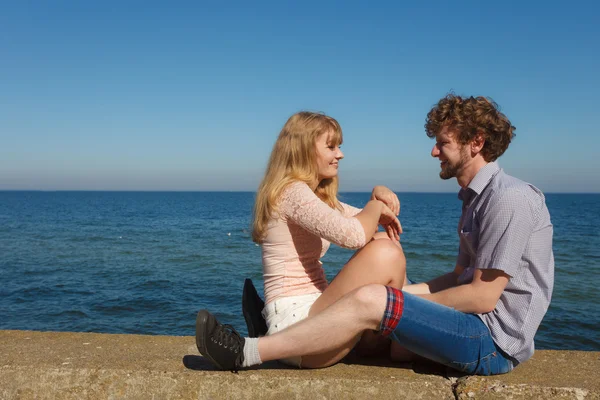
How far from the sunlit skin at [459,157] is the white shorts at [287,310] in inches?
43.2

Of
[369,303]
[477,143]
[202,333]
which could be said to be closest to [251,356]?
[202,333]

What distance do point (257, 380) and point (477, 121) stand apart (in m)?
1.87

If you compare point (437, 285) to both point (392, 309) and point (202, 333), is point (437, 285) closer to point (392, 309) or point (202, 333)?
point (392, 309)

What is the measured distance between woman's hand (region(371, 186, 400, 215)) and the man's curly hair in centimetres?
64

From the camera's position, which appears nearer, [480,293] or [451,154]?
[480,293]

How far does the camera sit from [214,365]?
10.0 ft

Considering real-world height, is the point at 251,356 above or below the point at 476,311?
below

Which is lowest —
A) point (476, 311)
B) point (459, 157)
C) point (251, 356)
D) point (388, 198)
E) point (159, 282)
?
point (159, 282)

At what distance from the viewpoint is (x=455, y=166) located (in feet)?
10.3

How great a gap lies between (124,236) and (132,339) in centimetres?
2685

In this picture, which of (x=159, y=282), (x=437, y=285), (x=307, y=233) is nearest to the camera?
(x=307, y=233)

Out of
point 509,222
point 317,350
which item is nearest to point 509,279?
point 509,222

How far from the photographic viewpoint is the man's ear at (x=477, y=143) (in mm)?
3044

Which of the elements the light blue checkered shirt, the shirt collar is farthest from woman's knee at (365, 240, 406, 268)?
the shirt collar
